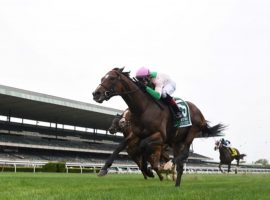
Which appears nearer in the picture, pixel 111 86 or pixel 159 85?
pixel 111 86

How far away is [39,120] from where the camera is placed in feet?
179

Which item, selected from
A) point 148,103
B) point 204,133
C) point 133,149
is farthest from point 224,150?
point 148,103

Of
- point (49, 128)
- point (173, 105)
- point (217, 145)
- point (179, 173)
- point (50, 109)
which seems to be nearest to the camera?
point (173, 105)

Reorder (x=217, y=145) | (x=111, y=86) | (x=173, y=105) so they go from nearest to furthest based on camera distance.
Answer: (x=111, y=86)
(x=173, y=105)
(x=217, y=145)

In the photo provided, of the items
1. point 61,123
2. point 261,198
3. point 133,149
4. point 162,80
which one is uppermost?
point 61,123

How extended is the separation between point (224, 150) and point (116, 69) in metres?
20.6

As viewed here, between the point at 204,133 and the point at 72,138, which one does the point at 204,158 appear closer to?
the point at 72,138

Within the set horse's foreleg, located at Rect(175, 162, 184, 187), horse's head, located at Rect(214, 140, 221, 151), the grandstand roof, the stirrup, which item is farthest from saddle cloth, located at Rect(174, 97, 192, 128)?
the grandstand roof

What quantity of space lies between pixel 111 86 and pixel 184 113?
155 centimetres

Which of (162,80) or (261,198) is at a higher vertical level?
(162,80)

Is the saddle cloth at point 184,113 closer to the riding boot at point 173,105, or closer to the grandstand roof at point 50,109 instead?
the riding boot at point 173,105

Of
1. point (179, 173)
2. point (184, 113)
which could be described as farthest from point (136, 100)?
point (179, 173)

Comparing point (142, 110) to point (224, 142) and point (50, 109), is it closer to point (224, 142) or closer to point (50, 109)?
point (224, 142)

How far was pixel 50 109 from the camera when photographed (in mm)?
48312
